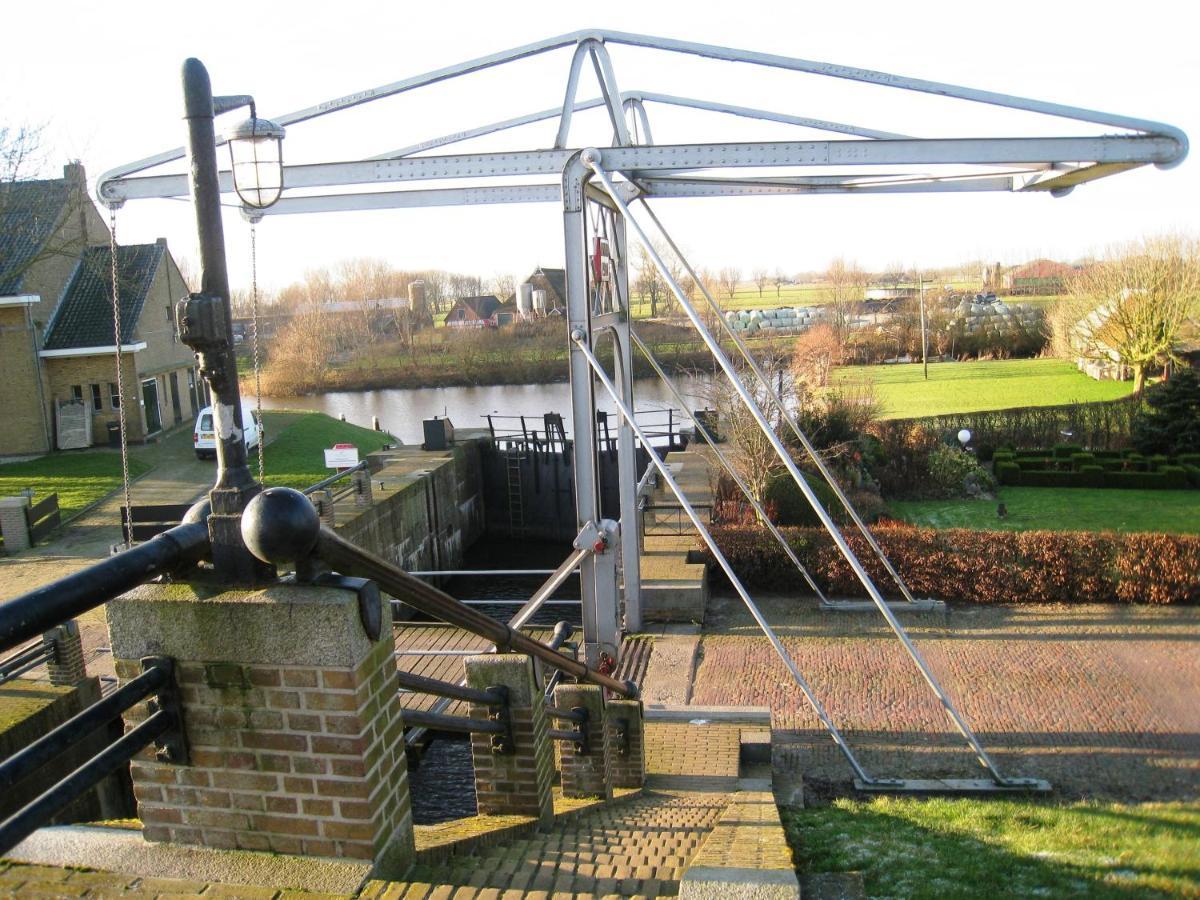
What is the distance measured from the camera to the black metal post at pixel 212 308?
10.4 ft

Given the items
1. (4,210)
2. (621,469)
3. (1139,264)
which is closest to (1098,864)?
(621,469)

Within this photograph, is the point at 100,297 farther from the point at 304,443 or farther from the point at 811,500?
the point at 811,500

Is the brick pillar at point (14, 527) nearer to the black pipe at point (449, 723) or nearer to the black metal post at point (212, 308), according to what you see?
the black pipe at point (449, 723)

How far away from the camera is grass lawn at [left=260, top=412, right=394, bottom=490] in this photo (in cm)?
2348

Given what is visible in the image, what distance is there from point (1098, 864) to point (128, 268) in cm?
3108

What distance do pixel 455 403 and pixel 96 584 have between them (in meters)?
41.4

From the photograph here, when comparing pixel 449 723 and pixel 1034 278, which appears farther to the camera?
pixel 1034 278

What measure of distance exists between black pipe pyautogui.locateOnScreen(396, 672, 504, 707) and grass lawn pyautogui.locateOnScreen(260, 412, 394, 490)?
58.2 feet

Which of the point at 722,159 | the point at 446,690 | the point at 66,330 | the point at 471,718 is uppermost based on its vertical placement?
the point at 722,159

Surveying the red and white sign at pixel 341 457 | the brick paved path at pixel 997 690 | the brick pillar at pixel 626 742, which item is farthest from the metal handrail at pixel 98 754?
the red and white sign at pixel 341 457

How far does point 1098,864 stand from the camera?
4.80 meters

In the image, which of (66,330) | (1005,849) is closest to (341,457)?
(66,330)

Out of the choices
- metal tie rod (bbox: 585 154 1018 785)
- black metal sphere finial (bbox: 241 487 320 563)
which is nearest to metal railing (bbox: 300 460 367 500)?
metal tie rod (bbox: 585 154 1018 785)

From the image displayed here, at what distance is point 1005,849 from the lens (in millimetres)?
5414
